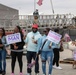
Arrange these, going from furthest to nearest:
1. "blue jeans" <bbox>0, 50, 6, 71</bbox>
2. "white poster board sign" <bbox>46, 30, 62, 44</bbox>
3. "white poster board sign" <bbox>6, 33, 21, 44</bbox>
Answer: "blue jeans" <bbox>0, 50, 6, 71</bbox>, "white poster board sign" <bbox>6, 33, 21, 44</bbox>, "white poster board sign" <bbox>46, 30, 62, 44</bbox>

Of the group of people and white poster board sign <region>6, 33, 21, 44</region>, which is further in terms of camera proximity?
white poster board sign <region>6, 33, 21, 44</region>

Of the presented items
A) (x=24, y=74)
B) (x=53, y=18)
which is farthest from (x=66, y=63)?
(x=53, y=18)

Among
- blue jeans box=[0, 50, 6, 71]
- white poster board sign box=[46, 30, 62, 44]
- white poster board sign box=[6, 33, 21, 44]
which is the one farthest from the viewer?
blue jeans box=[0, 50, 6, 71]

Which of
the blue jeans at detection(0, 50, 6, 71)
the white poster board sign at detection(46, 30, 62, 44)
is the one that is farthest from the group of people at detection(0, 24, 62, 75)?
the white poster board sign at detection(46, 30, 62, 44)

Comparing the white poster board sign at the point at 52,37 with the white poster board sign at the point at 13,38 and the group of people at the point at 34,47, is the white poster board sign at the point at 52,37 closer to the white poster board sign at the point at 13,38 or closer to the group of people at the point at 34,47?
the group of people at the point at 34,47

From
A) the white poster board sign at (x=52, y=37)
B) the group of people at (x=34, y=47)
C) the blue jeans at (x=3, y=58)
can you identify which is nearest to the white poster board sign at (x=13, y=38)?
the group of people at (x=34, y=47)

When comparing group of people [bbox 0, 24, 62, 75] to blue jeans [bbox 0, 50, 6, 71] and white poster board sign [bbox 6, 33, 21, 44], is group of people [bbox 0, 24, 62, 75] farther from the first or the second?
white poster board sign [bbox 6, 33, 21, 44]

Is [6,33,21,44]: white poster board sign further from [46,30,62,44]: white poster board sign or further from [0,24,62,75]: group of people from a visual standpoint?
[46,30,62,44]: white poster board sign

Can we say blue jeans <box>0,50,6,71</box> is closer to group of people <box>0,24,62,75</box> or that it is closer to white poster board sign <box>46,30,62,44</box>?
group of people <box>0,24,62,75</box>

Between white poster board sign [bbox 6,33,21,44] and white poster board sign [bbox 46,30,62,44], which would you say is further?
white poster board sign [bbox 6,33,21,44]

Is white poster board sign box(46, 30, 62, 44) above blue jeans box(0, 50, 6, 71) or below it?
above

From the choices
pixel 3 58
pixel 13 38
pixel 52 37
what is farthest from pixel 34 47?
pixel 3 58

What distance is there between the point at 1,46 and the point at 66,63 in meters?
5.43

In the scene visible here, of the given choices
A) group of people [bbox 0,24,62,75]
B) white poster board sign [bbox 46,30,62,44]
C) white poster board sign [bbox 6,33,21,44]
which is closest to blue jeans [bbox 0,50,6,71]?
group of people [bbox 0,24,62,75]
